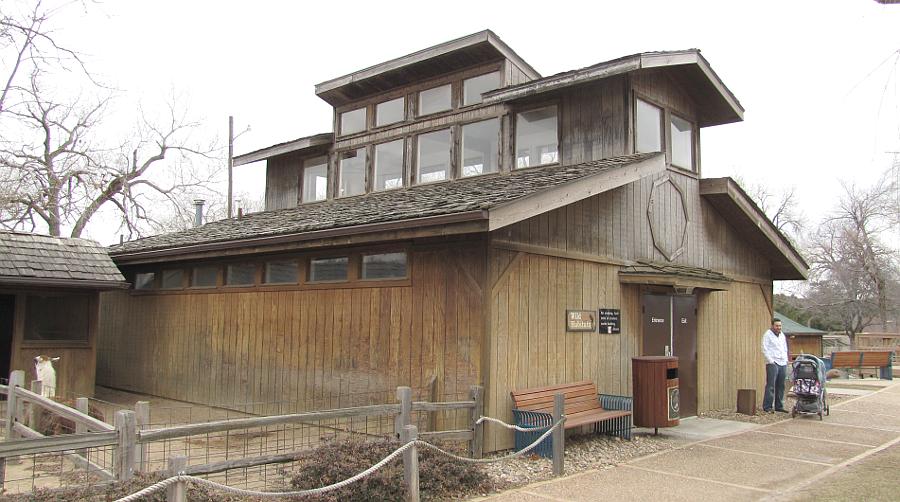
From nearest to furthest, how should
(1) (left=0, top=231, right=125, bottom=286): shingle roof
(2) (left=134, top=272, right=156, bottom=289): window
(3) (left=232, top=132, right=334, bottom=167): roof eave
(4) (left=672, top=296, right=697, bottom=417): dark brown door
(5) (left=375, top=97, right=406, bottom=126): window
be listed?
(1) (left=0, top=231, right=125, bottom=286): shingle roof
(4) (left=672, top=296, right=697, bottom=417): dark brown door
(5) (left=375, top=97, right=406, bottom=126): window
(2) (left=134, top=272, right=156, bottom=289): window
(3) (left=232, top=132, right=334, bottom=167): roof eave

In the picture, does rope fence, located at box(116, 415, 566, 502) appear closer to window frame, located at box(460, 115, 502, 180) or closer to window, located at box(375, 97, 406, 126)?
window frame, located at box(460, 115, 502, 180)

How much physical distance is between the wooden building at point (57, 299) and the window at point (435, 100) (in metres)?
6.78

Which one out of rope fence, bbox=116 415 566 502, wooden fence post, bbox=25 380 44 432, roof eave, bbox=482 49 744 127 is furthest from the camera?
roof eave, bbox=482 49 744 127

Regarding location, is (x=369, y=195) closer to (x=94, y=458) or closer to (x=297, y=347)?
(x=297, y=347)

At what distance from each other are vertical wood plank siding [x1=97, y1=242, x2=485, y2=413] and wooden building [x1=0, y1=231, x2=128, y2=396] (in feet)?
4.67

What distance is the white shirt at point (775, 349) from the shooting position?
42.6 ft

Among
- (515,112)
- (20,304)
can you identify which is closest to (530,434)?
(515,112)

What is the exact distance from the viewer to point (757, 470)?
805 cm

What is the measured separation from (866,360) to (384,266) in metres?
19.8

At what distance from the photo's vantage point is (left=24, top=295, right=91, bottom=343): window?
12.6m

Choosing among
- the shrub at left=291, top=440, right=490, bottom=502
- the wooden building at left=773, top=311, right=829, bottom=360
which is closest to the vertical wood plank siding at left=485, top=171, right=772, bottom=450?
the shrub at left=291, top=440, right=490, bottom=502

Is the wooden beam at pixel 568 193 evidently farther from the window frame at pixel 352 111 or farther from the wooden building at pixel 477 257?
the window frame at pixel 352 111

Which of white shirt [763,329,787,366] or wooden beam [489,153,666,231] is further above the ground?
wooden beam [489,153,666,231]

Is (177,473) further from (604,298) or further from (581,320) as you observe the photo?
(604,298)
